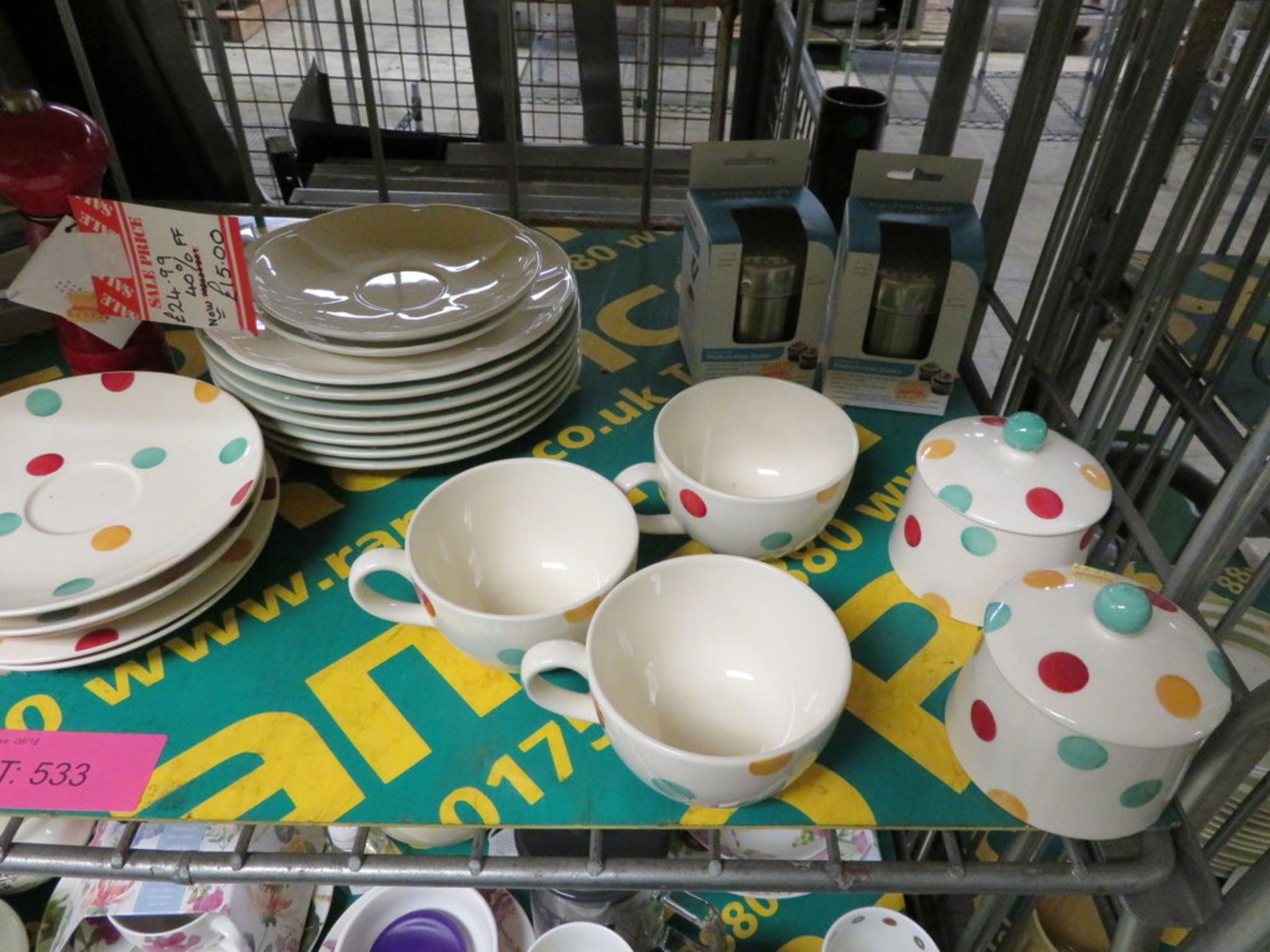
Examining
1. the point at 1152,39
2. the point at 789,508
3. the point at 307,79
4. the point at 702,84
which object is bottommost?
the point at 702,84

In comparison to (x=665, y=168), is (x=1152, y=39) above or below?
above

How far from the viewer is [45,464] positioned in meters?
0.61

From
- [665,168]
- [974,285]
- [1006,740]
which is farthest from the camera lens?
[665,168]

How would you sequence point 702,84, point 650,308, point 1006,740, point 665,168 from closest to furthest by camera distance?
point 1006,740 < point 650,308 < point 665,168 < point 702,84

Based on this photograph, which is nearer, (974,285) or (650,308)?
(974,285)

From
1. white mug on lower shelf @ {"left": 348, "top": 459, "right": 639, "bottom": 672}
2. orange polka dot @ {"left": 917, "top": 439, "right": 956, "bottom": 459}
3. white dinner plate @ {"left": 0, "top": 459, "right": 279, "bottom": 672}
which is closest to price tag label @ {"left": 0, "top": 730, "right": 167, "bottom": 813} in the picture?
white dinner plate @ {"left": 0, "top": 459, "right": 279, "bottom": 672}

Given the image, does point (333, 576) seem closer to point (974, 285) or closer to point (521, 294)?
point (521, 294)

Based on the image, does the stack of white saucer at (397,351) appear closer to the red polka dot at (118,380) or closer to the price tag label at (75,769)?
the red polka dot at (118,380)

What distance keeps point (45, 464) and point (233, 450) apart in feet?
0.41

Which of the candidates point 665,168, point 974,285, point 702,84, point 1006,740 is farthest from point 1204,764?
point 702,84

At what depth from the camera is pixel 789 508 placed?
57cm

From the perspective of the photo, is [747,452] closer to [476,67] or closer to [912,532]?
[912,532]

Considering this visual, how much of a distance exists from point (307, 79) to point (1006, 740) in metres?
1.78

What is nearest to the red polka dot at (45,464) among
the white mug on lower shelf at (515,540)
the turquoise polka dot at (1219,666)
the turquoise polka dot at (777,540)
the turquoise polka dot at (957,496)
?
the white mug on lower shelf at (515,540)
